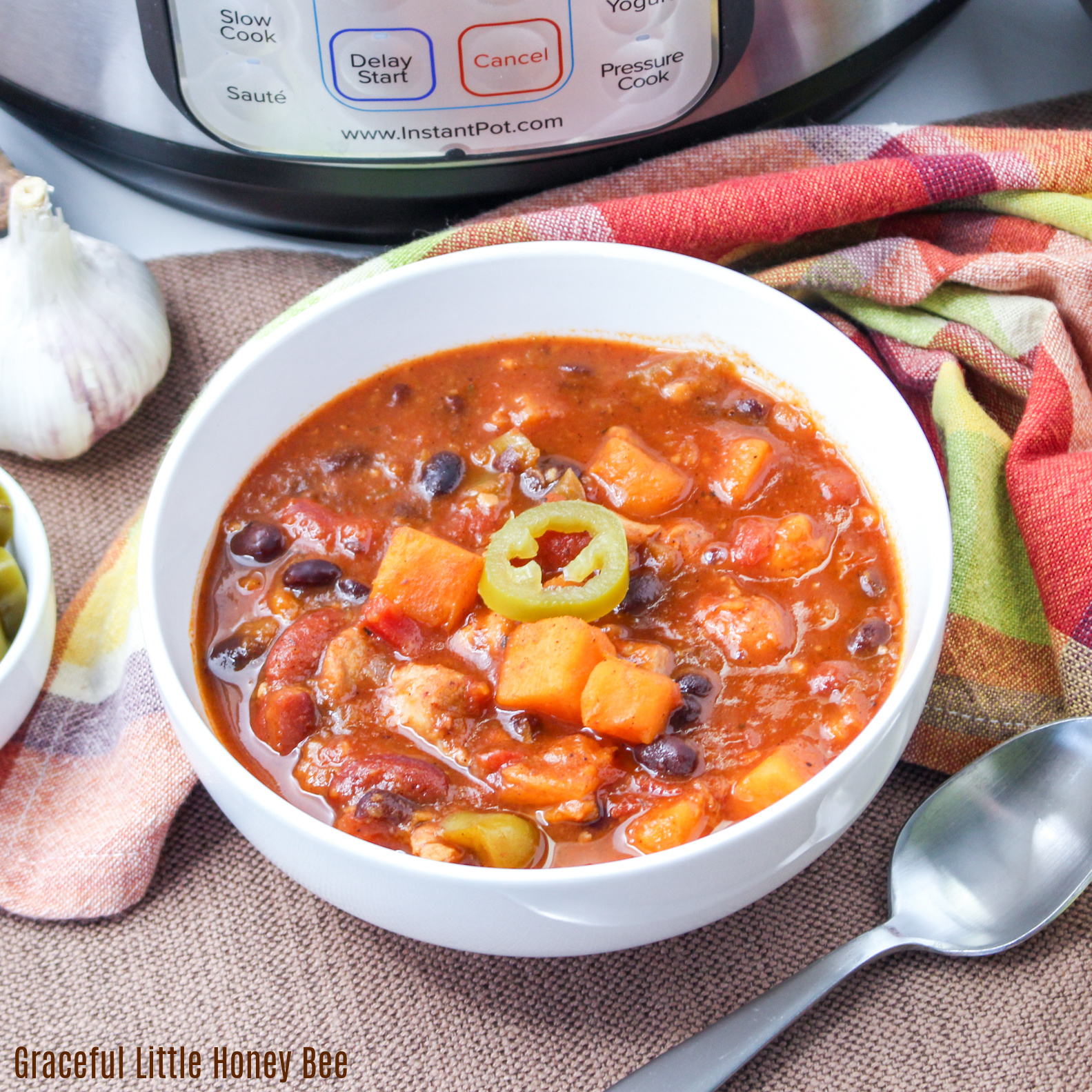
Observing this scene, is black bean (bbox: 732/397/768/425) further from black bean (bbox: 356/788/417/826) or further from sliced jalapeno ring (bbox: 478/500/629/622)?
black bean (bbox: 356/788/417/826)

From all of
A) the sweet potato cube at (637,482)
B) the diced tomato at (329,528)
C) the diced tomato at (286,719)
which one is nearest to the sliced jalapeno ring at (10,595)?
the diced tomato at (329,528)

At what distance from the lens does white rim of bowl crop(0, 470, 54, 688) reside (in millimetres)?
2221

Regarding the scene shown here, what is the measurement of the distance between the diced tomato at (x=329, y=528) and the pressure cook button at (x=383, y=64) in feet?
2.56

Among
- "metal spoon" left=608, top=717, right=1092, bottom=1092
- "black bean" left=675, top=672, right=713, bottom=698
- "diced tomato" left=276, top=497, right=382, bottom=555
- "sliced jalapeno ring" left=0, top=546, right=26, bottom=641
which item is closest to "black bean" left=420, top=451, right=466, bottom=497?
"diced tomato" left=276, top=497, right=382, bottom=555

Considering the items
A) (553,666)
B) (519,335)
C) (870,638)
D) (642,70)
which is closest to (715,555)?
(870,638)

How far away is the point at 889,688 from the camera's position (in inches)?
78.4

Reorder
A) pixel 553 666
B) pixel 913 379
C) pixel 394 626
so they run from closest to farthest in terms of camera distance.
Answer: pixel 553 666, pixel 394 626, pixel 913 379

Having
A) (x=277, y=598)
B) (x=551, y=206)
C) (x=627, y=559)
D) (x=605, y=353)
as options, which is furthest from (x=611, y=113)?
(x=277, y=598)

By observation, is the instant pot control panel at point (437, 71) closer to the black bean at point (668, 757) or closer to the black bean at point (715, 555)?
the black bean at point (715, 555)

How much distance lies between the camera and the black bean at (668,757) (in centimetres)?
190

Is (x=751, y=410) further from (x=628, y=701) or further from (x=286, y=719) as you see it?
(x=286, y=719)

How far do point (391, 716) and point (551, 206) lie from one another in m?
1.26

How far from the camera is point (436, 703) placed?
197cm

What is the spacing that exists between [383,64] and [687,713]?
1.29m
